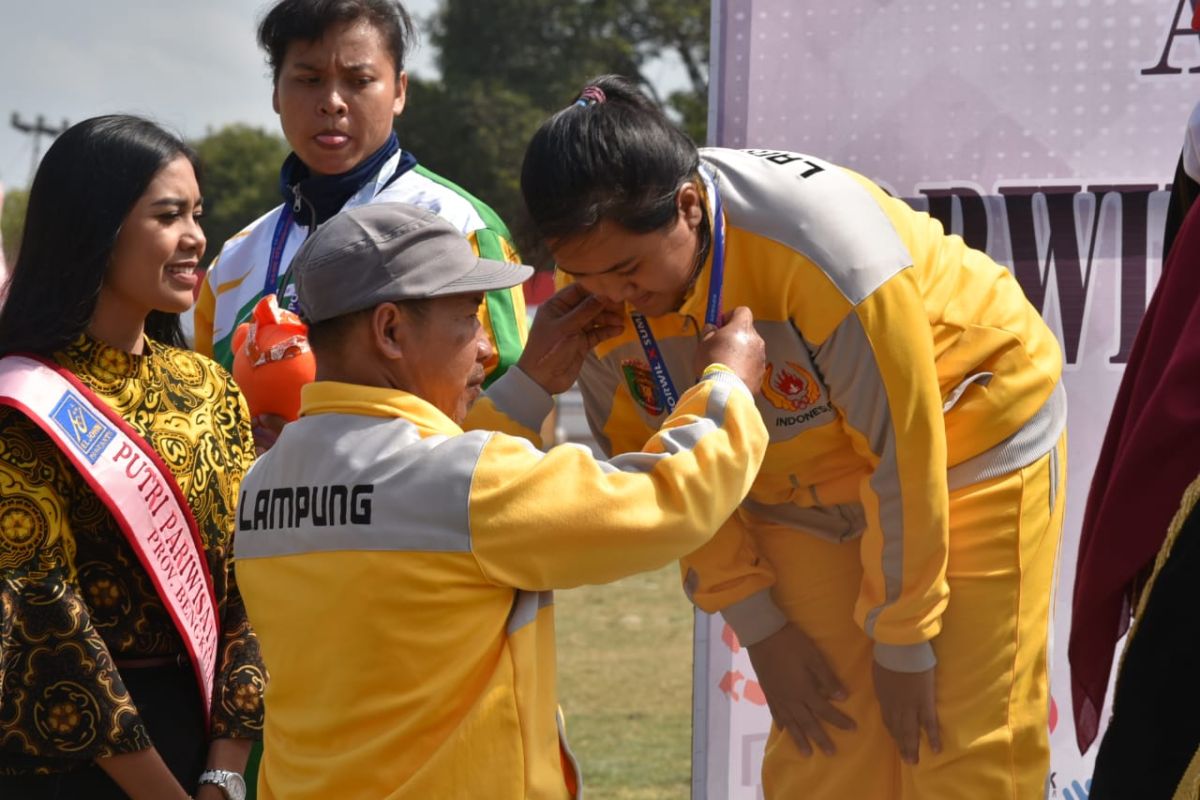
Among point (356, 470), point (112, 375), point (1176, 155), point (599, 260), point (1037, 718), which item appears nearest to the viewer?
point (356, 470)

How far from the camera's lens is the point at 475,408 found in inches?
115

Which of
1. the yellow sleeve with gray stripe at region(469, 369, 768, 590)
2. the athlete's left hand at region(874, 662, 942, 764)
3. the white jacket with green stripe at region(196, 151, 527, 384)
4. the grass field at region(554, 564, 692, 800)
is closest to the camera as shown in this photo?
the yellow sleeve with gray stripe at region(469, 369, 768, 590)

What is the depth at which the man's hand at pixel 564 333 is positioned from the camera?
290cm

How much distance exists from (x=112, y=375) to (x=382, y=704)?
36.4 inches

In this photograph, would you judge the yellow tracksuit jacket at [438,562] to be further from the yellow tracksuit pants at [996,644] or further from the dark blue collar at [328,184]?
the dark blue collar at [328,184]

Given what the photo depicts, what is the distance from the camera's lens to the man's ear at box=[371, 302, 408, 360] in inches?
91.3

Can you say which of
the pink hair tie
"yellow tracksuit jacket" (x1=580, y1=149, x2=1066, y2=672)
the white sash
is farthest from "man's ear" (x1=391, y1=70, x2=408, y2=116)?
the white sash

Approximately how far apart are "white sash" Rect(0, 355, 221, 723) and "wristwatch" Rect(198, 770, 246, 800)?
0.12 metres

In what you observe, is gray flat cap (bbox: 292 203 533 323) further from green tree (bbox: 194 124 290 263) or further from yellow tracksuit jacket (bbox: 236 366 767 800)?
green tree (bbox: 194 124 290 263)

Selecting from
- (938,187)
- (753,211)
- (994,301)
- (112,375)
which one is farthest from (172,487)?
(938,187)

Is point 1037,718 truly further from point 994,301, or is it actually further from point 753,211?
point 753,211

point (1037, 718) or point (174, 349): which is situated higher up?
point (174, 349)

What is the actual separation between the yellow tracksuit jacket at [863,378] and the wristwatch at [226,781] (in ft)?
3.17

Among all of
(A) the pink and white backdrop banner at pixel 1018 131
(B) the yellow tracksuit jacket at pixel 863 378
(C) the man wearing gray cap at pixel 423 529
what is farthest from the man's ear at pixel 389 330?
(A) the pink and white backdrop banner at pixel 1018 131
